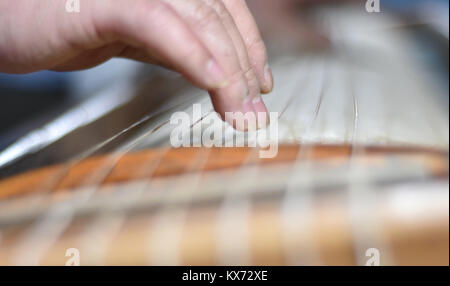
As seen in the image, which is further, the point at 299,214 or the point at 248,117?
the point at 248,117

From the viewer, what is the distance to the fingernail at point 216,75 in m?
0.39

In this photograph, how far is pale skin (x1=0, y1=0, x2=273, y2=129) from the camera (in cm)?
39

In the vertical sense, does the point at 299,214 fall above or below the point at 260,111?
below

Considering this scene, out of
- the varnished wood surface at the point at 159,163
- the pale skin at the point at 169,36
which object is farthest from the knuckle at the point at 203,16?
the varnished wood surface at the point at 159,163

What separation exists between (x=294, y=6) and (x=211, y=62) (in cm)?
106

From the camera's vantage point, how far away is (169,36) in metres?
0.39

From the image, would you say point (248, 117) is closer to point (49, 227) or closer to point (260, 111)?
point (260, 111)

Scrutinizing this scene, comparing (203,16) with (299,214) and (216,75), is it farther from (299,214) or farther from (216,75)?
(299,214)

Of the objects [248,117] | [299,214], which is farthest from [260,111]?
[299,214]

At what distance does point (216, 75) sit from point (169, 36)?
47 mm

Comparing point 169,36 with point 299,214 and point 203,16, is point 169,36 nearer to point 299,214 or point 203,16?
point 203,16

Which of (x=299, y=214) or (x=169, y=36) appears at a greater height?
(x=169, y=36)

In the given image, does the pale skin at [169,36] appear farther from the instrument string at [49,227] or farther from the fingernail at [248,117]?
the instrument string at [49,227]
